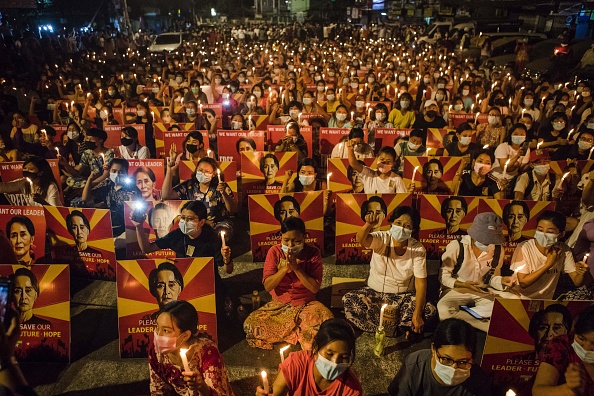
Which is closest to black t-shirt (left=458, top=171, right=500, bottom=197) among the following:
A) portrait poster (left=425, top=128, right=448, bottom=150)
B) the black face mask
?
portrait poster (left=425, top=128, right=448, bottom=150)

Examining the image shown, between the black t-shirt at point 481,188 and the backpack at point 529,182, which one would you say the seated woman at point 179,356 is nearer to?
the black t-shirt at point 481,188

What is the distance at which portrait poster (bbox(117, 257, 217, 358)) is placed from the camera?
13.8 feet

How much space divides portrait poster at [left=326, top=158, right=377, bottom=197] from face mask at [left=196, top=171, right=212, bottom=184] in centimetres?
188

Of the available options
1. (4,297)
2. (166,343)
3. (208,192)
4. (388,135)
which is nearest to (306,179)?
(208,192)

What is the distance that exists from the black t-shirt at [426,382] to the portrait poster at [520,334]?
0.67 meters

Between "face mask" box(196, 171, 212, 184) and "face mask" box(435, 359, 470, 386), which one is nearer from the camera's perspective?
"face mask" box(435, 359, 470, 386)

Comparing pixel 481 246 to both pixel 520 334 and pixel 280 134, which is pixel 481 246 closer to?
pixel 520 334

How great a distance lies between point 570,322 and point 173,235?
13.4 ft

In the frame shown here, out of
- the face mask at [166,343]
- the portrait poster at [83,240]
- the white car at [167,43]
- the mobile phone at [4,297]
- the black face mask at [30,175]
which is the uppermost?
the white car at [167,43]

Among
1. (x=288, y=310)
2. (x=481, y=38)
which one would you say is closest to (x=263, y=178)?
(x=288, y=310)

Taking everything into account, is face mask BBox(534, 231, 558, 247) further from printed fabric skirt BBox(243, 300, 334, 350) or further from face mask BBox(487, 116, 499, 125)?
face mask BBox(487, 116, 499, 125)

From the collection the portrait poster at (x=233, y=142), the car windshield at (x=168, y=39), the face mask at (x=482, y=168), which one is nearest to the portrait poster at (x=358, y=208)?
the face mask at (x=482, y=168)

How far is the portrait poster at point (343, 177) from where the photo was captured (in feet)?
22.8

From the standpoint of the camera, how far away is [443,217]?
236 inches
